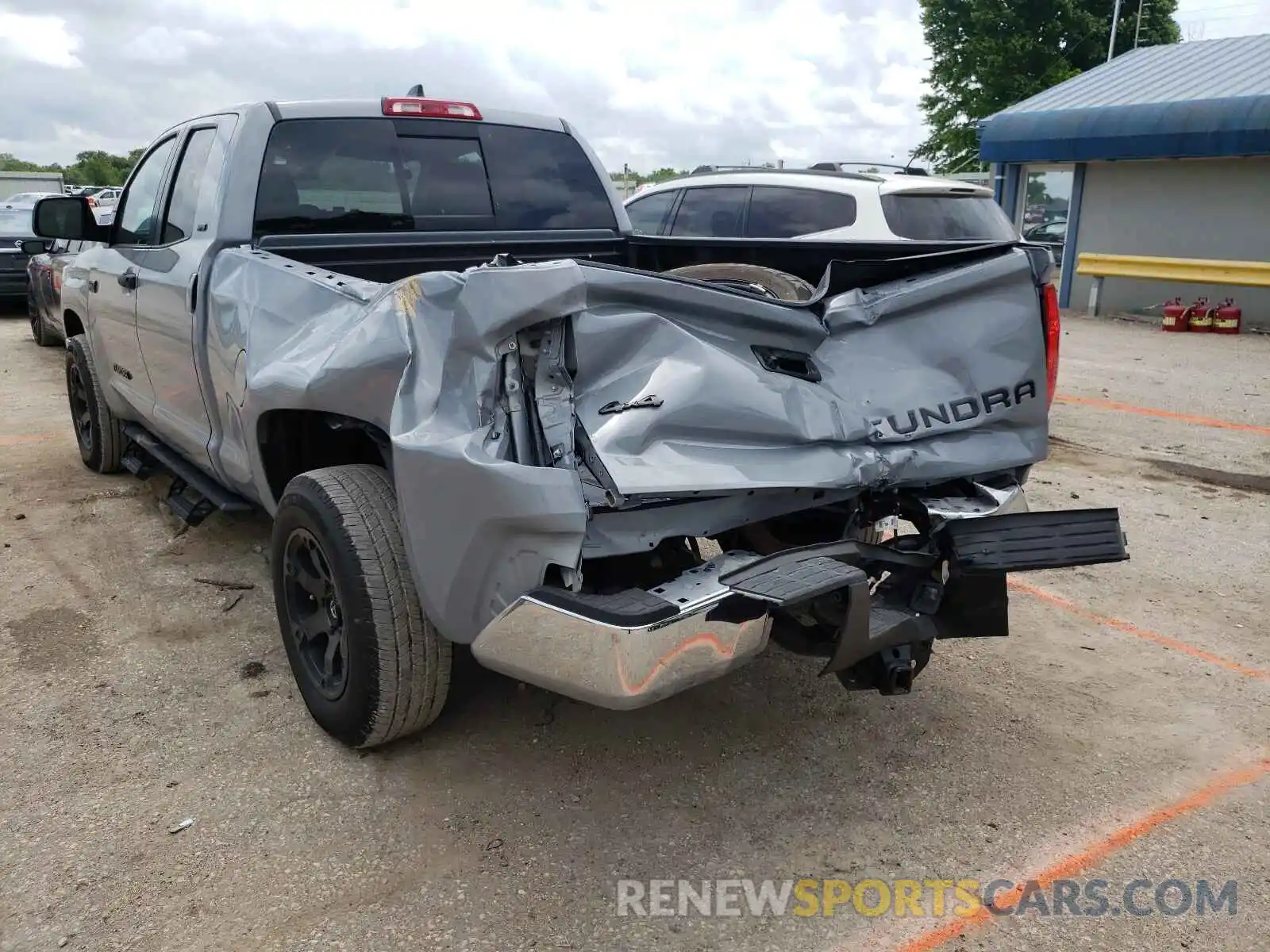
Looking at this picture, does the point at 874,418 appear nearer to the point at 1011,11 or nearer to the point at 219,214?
the point at 219,214

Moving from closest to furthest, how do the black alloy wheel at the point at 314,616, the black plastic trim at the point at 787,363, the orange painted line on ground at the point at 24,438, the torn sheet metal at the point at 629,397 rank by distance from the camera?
1. the torn sheet metal at the point at 629,397
2. the black plastic trim at the point at 787,363
3. the black alloy wheel at the point at 314,616
4. the orange painted line on ground at the point at 24,438

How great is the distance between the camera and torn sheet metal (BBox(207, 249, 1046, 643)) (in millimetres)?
2344

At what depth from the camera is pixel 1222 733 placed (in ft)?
10.6

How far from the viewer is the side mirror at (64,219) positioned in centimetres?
468

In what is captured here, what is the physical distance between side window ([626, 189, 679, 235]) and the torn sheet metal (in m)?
5.62

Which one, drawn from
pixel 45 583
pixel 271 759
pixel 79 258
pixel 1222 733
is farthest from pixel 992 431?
pixel 79 258

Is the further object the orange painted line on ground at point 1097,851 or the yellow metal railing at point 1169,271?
the yellow metal railing at point 1169,271

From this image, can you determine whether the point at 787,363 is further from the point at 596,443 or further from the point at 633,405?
the point at 596,443

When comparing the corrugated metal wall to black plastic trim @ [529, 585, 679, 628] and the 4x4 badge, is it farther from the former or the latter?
black plastic trim @ [529, 585, 679, 628]

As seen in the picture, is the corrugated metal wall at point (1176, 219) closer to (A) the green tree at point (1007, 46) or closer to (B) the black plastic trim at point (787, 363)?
(B) the black plastic trim at point (787, 363)

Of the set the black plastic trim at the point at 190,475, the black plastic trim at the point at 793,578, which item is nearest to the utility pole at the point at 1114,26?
the black plastic trim at the point at 190,475

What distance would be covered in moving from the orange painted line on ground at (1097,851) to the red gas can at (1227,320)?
1216 cm

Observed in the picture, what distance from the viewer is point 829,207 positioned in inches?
286

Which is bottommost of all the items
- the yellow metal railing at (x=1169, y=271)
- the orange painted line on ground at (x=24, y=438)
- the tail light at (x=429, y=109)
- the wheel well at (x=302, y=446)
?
the orange painted line on ground at (x=24, y=438)
